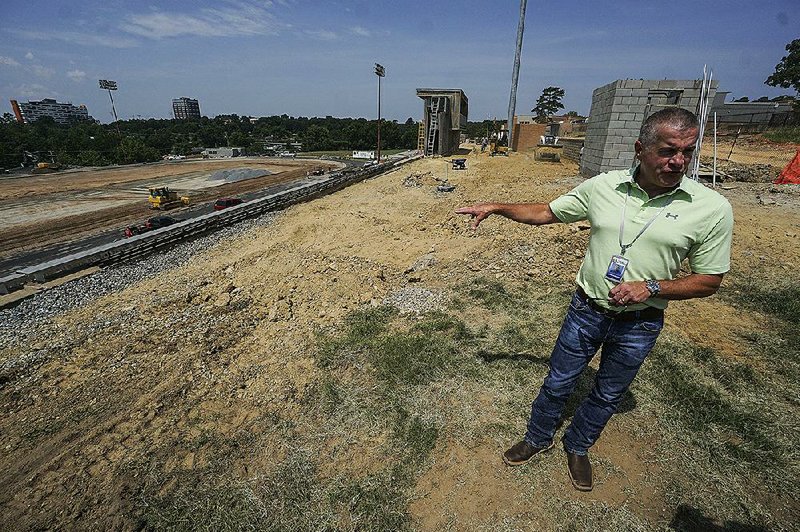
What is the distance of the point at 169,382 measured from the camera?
5062 mm

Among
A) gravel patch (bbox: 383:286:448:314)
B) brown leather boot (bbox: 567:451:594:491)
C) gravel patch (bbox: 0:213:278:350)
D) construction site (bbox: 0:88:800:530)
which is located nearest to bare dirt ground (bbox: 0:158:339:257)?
gravel patch (bbox: 0:213:278:350)

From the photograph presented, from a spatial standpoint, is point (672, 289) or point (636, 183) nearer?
point (672, 289)

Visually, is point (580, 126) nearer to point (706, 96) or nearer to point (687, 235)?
point (706, 96)

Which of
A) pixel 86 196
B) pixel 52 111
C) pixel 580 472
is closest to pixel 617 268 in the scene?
pixel 580 472

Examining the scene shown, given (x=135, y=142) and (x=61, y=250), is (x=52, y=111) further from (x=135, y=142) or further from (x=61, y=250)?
(x=61, y=250)

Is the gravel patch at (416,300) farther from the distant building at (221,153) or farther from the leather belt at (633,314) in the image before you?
the distant building at (221,153)

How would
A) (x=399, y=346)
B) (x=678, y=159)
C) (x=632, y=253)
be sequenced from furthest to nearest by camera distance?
1. (x=399, y=346)
2. (x=632, y=253)
3. (x=678, y=159)

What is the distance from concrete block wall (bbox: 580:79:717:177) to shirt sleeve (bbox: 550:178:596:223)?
1183 cm

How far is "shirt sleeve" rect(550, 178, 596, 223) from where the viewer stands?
237 centimetres

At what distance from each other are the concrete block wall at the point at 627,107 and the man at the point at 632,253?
12.0m

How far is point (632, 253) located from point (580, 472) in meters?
1.87

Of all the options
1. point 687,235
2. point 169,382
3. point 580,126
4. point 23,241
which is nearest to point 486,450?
point 687,235

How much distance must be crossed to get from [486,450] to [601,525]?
0.95 metres

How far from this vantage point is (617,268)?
2.09m
